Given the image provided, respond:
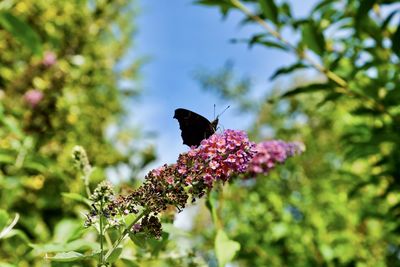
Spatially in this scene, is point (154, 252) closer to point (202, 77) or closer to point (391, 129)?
point (391, 129)

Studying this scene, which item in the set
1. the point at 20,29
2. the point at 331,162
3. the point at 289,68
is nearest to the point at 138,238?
the point at 20,29

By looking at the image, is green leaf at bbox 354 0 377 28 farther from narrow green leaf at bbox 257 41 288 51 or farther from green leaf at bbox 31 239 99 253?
green leaf at bbox 31 239 99 253

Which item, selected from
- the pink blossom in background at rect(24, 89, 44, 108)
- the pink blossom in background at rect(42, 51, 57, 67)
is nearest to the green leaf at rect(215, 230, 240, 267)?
the pink blossom in background at rect(24, 89, 44, 108)

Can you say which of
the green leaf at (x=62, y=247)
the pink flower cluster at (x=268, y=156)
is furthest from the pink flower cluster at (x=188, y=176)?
the pink flower cluster at (x=268, y=156)

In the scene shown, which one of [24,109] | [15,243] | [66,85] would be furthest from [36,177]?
[15,243]

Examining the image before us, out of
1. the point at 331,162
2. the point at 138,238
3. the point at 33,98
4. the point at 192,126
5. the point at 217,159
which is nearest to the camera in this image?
the point at 138,238

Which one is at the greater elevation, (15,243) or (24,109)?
(24,109)

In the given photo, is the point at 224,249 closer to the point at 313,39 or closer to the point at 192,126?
the point at 192,126
